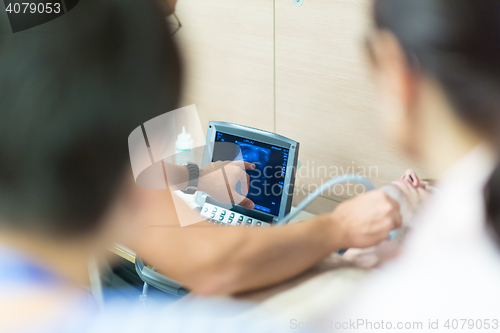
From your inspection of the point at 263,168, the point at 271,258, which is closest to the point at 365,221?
the point at 271,258

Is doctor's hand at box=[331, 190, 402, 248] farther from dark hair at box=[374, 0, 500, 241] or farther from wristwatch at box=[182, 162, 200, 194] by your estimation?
wristwatch at box=[182, 162, 200, 194]

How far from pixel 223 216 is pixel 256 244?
446mm

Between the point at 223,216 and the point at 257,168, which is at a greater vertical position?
the point at 257,168

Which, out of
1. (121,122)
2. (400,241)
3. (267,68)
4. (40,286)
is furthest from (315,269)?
(267,68)

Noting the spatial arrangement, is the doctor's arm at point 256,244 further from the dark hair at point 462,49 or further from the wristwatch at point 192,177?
the wristwatch at point 192,177

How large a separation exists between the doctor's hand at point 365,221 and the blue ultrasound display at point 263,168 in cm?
33

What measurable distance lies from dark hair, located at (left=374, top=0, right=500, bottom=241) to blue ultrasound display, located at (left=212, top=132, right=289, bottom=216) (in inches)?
17.7

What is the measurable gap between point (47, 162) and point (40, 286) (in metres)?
0.43

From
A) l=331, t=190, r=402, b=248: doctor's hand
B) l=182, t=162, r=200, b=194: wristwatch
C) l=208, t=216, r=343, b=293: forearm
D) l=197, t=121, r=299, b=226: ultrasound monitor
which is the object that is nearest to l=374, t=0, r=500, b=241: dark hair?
l=331, t=190, r=402, b=248: doctor's hand

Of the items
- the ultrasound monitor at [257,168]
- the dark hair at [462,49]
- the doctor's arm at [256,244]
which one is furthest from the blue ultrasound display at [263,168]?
the dark hair at [462,49]

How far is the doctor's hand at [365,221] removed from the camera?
603 millimetres

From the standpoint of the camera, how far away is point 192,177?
0.94m

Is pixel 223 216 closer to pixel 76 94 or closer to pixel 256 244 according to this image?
pixel 256 244

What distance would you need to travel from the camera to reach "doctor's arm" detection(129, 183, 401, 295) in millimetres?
557
